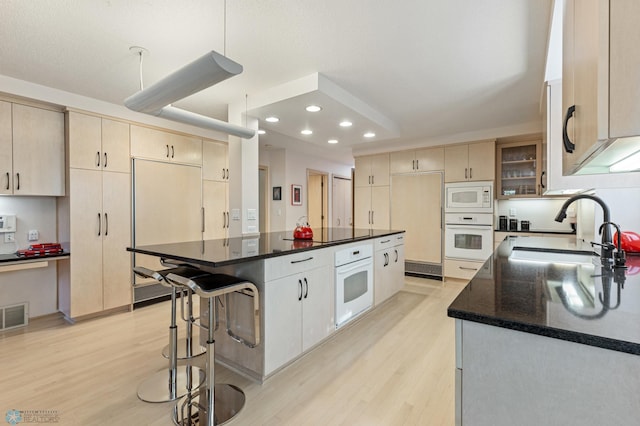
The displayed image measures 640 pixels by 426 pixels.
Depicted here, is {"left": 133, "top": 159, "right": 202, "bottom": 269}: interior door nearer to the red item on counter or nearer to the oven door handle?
the oven door handle

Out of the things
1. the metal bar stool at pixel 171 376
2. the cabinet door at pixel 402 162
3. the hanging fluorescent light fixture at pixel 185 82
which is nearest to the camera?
the hanging fluorescent light fixture at pixel 185 82

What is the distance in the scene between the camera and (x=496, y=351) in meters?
0.79

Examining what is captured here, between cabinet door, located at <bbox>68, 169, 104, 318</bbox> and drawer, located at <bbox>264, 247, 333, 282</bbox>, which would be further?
cabinet door, located at <bbox>68, 169, 104, 318</bbox>

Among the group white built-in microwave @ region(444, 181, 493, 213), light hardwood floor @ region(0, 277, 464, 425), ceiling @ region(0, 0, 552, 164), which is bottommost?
light hardwood floor @ region(0, 277, 464, 425)

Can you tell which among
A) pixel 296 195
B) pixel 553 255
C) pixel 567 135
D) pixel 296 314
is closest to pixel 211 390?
pixel 296 314

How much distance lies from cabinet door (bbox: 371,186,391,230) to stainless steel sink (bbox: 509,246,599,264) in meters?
3.27

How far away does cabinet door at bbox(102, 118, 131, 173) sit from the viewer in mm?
3238

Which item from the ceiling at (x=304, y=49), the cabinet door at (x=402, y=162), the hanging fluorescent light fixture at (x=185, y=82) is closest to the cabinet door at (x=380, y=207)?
the cabinet door at (x=402, y=162)

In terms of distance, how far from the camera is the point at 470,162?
455 cm

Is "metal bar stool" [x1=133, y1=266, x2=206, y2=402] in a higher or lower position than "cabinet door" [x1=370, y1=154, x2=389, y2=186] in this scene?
lower

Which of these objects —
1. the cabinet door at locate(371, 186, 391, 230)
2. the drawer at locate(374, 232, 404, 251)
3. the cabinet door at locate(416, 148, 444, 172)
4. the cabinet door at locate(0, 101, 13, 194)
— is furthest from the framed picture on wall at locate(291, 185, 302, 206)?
the cabinet door at locate(0, 101, 13, 194)

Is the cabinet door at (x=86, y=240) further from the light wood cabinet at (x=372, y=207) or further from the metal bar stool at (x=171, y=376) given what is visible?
the light wood cabinet at (x=372, y=207)

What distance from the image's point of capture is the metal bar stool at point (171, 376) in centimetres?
180

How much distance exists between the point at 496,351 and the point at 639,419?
0.90 feet
